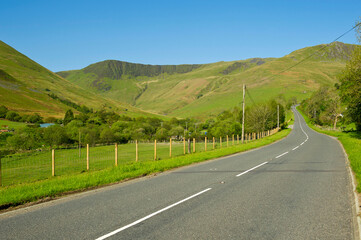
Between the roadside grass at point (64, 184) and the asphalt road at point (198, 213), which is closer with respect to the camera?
the asphalt road at point (198, 213)

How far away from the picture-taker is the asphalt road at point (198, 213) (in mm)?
5547

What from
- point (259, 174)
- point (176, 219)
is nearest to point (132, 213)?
point (176, 219)

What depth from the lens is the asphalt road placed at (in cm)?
555

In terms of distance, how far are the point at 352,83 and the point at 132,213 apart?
33.4m

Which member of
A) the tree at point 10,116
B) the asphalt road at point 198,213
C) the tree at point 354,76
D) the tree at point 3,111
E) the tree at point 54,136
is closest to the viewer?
the asphalt road at point 198,213

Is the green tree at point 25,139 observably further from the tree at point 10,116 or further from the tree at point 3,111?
the tree at point 3,111

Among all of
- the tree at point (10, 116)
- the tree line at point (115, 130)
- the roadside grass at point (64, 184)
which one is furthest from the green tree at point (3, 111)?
the roadside grass at point (64, 184)

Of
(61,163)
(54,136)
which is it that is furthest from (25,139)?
(61,163)

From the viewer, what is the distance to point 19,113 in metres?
164

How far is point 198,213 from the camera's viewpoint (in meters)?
6.76

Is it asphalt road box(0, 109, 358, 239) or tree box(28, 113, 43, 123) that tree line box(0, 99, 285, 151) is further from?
asphalt road box(0, 109, 358, 239)

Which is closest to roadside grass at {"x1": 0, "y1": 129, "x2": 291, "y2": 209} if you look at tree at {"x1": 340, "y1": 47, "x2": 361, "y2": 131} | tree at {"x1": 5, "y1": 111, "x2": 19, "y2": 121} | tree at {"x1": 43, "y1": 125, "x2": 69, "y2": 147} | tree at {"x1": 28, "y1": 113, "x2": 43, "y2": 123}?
tree at {"x1": 340, "y1": 47, "x2": 361, "y2": 131}

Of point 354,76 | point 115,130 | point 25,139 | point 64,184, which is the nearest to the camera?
point 64,184

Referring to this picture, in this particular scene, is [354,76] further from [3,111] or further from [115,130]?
Answer: [3,111]
